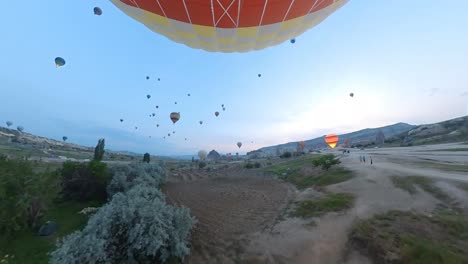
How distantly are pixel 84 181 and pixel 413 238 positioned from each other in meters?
22.2

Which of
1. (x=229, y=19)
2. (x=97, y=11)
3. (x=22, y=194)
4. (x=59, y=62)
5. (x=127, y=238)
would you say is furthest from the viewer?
(x=59, y=62)

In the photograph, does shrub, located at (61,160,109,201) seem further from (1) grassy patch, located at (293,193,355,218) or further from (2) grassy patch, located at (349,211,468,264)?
(2) grassy patch, located at (349,211,468,264)

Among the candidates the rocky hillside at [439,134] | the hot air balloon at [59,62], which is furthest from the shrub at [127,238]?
the rocky hillside at [439,134]

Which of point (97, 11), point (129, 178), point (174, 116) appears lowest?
point (129, 178)

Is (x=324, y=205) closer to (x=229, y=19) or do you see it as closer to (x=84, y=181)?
(x=229, y=19)

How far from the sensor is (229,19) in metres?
7.67

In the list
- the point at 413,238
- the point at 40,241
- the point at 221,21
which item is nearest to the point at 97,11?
the point at 221,21

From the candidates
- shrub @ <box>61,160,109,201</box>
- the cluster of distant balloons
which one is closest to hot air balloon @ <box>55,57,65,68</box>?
shrub @ <box>61,160,109,201</box>

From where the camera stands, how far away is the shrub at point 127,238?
335 inches

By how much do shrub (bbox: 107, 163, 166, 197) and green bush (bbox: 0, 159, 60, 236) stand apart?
14.4ft

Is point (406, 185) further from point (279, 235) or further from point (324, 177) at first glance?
point (279, 235)

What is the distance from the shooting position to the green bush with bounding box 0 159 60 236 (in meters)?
13.4

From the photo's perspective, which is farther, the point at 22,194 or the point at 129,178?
the point at 129,178

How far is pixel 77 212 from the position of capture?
693 inches
